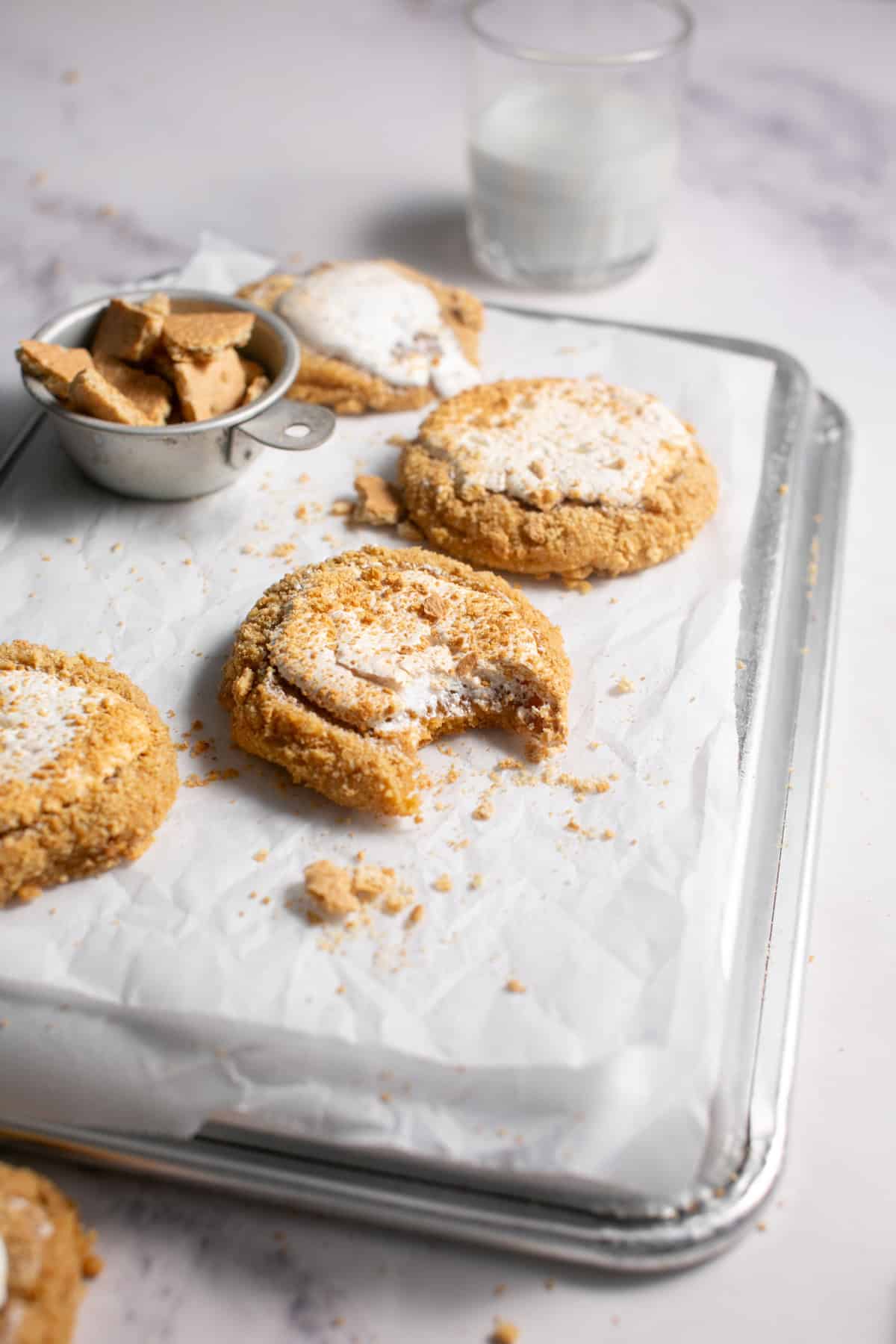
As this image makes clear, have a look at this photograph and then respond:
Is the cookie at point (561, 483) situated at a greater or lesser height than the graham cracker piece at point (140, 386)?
lesser

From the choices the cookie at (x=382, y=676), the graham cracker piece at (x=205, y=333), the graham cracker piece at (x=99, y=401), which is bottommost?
the cookie at (x=382, y=676)

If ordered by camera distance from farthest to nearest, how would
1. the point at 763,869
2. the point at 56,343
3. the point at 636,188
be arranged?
the point at 636,188 < the point at 56,343 < the point at 763,869

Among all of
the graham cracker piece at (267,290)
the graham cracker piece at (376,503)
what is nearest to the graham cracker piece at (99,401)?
the graham cracker piece at (376,503)

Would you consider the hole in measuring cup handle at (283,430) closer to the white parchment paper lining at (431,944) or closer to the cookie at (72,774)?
the white parchment paper lining at (431,944)

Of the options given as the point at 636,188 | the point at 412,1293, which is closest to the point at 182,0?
the point at 636,188

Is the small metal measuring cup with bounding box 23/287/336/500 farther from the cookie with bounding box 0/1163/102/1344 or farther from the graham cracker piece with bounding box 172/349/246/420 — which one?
the cookie with bounding box 0/1163/102/1344

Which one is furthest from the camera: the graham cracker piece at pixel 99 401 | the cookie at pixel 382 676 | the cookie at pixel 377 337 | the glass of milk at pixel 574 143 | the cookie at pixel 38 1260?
the glass of milk at pixel 574 143

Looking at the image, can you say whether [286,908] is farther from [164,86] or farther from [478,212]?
[164,86]
